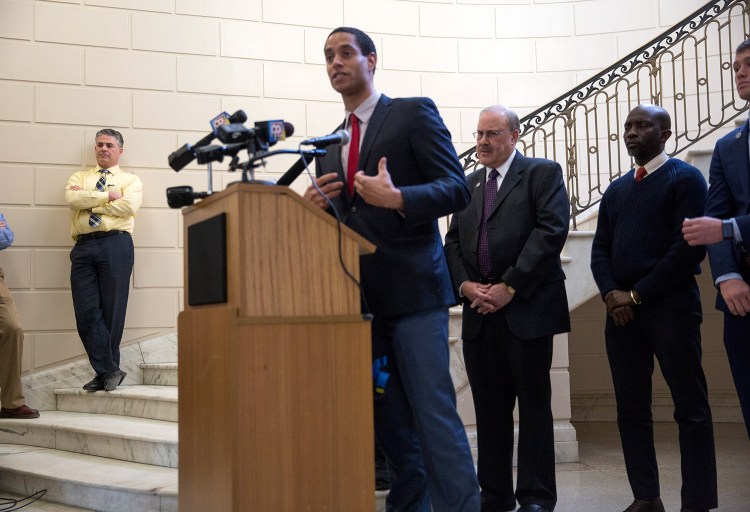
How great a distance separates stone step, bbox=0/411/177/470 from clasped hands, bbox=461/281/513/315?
148 centimetres

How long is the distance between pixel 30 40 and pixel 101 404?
2437mm

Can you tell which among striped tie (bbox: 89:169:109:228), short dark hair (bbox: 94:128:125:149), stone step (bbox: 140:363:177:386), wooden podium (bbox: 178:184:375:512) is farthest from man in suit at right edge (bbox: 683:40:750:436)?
short dark hair (bbox: 94:128:125:149)

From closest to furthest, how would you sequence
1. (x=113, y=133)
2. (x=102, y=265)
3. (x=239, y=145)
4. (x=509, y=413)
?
(x=239, y=145), (x=509, y=413), (x=102, y=265), (x=113, y=133)

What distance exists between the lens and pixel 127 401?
4430mm

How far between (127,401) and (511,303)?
248 centimetres

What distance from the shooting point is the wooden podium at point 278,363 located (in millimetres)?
1675

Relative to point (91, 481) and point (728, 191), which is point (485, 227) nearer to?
point (728, 191)

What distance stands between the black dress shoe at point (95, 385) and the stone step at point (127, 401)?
33mm

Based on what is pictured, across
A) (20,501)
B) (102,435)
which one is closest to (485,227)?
(102,435)

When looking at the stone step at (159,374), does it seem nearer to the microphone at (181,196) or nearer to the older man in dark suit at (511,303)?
the older man in dark suit at (511,303)

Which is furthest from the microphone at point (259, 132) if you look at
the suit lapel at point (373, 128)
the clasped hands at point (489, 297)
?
the clasped hands at point (489, 297)

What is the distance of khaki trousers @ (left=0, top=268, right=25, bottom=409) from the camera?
4480 mm

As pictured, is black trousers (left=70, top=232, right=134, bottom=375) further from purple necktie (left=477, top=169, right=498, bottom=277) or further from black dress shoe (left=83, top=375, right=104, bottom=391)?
purple necktie (left=477, top=169, right=498, bottom=277)

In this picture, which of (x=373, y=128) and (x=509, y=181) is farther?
(x=509, y=181)
